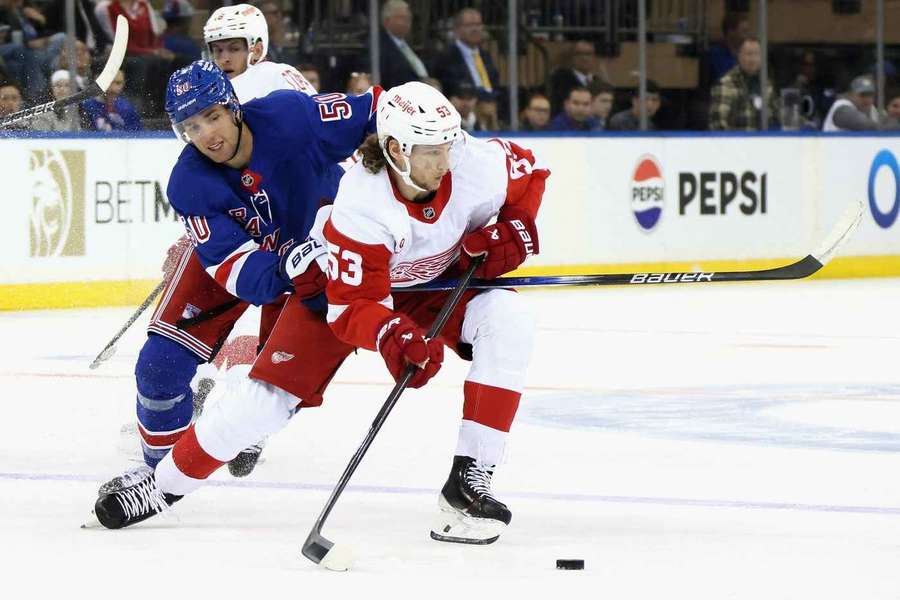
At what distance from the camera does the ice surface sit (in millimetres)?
3092

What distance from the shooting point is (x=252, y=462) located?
4.21 metres

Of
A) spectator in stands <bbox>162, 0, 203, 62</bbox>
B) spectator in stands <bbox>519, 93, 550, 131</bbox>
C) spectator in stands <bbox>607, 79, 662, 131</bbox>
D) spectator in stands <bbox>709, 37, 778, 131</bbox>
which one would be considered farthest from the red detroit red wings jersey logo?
spectator in stands <bbox>709, 37, 778, 131</bbox>

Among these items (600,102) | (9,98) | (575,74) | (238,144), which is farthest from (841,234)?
(575,74)

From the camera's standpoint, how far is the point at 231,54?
4859 mm

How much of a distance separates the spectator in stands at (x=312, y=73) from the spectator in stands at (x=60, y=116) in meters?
1.16

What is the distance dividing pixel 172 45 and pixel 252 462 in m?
5.16

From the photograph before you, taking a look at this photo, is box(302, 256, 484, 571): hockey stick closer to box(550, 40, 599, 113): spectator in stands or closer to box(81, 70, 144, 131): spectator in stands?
box(81, 70, 144, 131): spectator in stands

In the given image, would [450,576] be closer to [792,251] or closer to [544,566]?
[544,566]

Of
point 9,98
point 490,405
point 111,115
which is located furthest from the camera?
point 111,115

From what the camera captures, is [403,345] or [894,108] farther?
[894,108]

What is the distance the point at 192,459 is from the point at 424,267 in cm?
59

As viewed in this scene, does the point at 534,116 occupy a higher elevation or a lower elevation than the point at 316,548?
higher

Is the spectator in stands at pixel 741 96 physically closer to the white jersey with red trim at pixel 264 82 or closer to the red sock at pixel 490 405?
the white jersey with red trim at pixel 264 82

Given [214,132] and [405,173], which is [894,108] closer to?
[214,132]
